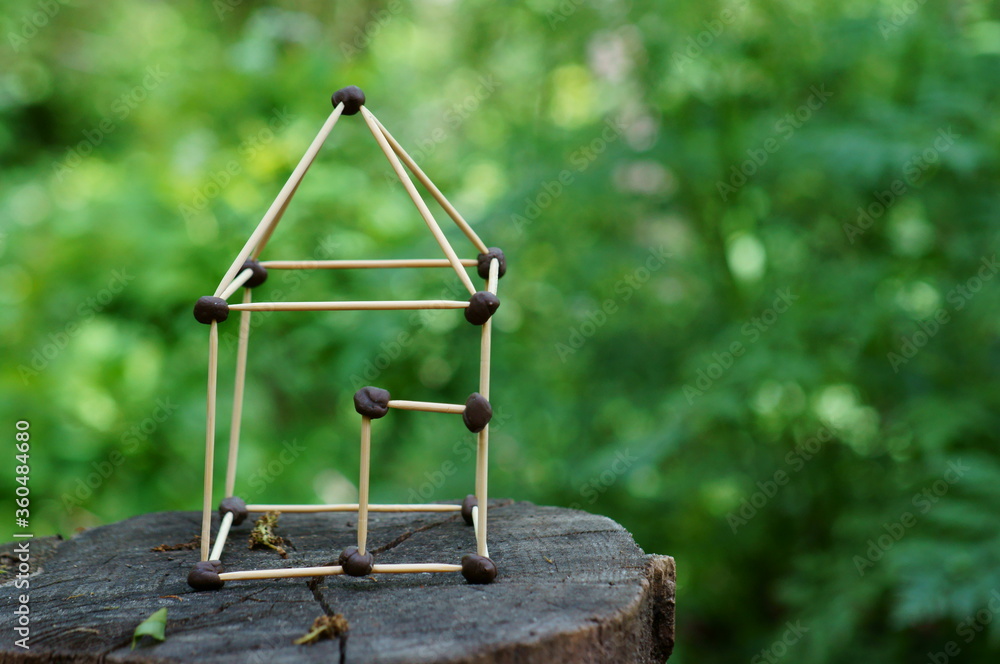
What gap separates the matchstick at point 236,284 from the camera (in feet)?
5.07

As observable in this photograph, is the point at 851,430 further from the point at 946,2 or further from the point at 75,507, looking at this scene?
the point at 75,507

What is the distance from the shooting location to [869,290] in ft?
8.87

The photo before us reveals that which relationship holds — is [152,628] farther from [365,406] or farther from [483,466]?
[483,466]

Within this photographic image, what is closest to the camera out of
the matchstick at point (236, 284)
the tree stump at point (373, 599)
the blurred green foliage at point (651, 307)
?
the tree stump at point (373, 599)

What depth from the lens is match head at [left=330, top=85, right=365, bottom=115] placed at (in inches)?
63.5

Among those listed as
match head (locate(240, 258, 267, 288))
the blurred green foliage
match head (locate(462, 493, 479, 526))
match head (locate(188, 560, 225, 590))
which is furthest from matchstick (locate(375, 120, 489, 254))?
the blurred green foliage

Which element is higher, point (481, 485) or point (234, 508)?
point (481, 485)

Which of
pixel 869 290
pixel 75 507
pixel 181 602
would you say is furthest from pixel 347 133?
pixel 181 602

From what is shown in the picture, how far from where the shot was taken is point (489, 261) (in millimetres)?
1828

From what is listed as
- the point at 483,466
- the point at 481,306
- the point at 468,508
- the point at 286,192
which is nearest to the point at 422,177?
the point at 286,192

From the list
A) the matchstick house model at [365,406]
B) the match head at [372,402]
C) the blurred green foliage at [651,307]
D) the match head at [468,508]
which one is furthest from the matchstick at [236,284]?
the blurred green foliage at [651,307]

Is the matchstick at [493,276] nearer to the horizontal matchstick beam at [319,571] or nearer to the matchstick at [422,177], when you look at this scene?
the matchstick at [422,177]

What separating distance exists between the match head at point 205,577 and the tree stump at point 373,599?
0.06 ft

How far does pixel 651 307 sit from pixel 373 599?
2219mm
